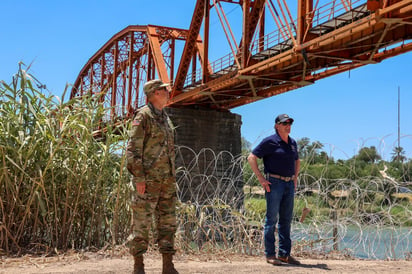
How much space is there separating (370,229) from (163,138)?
3488 millimetres

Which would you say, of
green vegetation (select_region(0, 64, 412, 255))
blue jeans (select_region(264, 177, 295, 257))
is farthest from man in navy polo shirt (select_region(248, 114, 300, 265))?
green vegetation (select_region(0, 64, 412, 255))

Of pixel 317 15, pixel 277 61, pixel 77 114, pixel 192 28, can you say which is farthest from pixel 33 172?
pixel 192 28

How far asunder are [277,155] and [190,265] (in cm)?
153

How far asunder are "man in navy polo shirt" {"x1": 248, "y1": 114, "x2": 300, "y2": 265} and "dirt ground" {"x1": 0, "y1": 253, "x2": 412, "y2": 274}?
240 mm

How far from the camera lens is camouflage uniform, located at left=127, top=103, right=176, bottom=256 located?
480 centimetres

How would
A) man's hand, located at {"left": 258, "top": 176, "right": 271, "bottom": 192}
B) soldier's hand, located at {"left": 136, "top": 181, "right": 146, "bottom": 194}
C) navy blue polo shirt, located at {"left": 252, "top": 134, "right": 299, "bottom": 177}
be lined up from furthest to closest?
navy blue polo shirt, located at {"left": 252, "top": 134, "right": 299, "bottom": 177} → man's hand, located at {"left": 258, "top": 176, "right": 271, "bottom": 192} → soldier's hand, located at {"left": 136, "top": 181, "right": 146, "bottom": 194}

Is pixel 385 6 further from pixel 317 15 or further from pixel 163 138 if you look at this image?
pixel 163 138

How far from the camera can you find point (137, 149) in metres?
4.80

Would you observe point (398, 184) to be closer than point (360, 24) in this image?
Yes

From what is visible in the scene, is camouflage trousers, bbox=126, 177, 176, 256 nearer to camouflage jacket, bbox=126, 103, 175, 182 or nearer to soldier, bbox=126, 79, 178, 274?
soldier, bbox=126, 79, 178, 274

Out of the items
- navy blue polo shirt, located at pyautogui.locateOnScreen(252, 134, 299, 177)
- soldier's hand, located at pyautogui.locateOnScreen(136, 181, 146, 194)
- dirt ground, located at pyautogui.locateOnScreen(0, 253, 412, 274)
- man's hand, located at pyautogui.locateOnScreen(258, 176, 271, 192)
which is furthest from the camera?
Result: navy blue polo shirt, located at pyautogui.locateOnScreen(252, 134, 299, 177)

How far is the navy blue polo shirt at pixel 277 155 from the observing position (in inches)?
235

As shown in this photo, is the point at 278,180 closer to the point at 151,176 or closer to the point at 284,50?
the point at 151,176

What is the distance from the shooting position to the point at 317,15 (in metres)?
15.0
